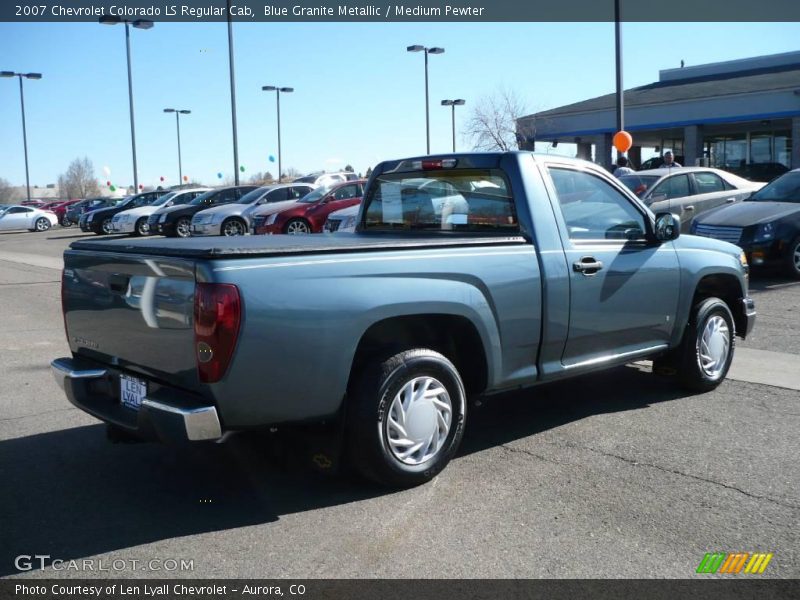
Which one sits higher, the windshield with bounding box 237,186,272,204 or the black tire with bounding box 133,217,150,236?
the windshield with bounding box 237,186,272,204

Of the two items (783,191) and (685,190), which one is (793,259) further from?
(685,190)

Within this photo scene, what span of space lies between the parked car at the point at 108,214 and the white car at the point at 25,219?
9289mm

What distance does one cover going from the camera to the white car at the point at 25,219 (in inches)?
1564

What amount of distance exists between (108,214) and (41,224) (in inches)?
466

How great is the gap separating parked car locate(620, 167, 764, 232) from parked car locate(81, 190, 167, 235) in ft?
69.6

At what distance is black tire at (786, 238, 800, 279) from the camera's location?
12266 millimetres

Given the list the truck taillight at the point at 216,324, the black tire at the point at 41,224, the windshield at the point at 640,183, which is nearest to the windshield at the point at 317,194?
the windshield at the point at 640,183

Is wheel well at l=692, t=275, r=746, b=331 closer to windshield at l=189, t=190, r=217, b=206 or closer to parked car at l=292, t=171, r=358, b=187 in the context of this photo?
windshield at l=189, t=190, r=217, b=206

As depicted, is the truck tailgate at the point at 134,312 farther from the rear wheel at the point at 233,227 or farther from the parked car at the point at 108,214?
the parked car at the point at 108,214

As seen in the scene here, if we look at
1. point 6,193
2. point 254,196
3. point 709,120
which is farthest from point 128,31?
point 6,193

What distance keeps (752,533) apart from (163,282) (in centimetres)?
302

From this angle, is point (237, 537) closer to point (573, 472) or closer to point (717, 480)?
point (573, 472)

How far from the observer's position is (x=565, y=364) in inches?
205

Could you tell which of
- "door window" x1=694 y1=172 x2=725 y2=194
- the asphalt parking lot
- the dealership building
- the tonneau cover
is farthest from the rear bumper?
the dealership building
